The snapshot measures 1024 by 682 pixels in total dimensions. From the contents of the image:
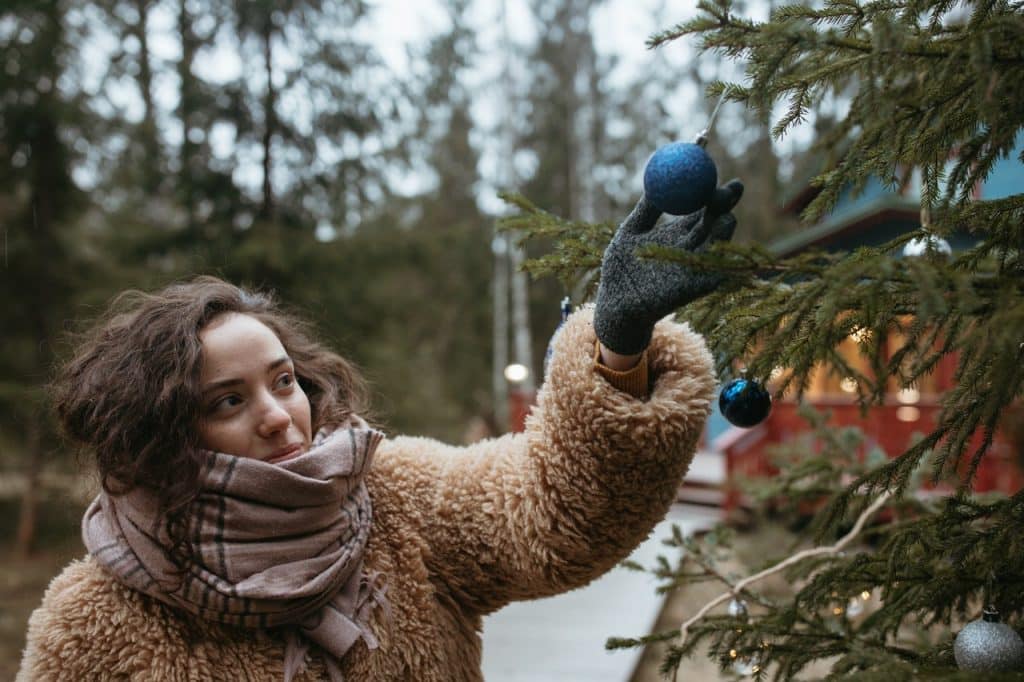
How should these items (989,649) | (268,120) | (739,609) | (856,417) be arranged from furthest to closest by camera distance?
1. (856,417)
2. (268,120)
3. (739,609)
4. (989,649)

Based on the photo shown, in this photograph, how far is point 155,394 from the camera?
1.33 metres

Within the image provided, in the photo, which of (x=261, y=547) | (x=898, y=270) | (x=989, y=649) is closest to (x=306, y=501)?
(x=261, y=547)

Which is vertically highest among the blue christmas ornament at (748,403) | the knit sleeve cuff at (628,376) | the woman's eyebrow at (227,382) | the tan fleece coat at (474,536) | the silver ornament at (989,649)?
the woman's eyebrow at (227,382)

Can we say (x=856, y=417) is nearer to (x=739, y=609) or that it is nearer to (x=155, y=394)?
(x=739, y=609)

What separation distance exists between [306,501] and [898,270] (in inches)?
40.8

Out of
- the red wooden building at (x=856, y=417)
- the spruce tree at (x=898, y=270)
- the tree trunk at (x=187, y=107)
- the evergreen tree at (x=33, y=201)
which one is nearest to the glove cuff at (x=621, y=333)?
the spruce tree at (x=898, y=270)

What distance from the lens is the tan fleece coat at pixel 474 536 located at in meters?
1.25

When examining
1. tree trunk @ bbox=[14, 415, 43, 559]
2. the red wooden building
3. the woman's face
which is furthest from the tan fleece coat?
tree trunk @ bbox=[14, 415, 43, 559]

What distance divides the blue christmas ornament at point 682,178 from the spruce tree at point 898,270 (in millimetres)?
90

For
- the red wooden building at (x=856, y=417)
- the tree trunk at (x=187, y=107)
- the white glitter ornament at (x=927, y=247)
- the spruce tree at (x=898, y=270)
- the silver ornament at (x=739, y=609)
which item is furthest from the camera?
the red wooden building at (x=856, y=417)

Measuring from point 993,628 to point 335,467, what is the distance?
1.16 metres

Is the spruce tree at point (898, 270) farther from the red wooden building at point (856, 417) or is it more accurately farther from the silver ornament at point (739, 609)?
the red wooden building at point (856, 417)

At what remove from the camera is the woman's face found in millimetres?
1371

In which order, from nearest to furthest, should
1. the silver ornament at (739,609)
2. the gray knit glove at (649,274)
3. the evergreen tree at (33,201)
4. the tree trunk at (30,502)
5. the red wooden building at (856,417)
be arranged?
the gray knit glove at (649,274) → the silver ornament at (739,609) → the evergreen tree at (33,201) → the tree trunk at (30,502) → the red wooden building at (856,417)
